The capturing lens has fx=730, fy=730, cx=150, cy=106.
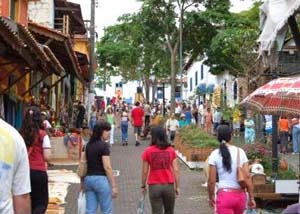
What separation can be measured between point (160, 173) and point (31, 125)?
1.83m

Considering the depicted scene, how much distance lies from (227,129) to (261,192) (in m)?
4.40

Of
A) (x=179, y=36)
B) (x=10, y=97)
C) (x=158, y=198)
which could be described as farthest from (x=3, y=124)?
(x=179, y=36)

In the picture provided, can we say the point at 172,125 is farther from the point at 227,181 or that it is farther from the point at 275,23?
the point at 275,23

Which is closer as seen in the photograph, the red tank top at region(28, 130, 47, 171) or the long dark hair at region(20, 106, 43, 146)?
the long dark hair at region(20, 106, 43, 146)

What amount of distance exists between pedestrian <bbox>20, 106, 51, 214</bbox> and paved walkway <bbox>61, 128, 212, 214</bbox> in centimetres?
341

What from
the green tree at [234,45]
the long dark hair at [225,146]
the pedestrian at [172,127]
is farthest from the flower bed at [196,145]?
the long dark hair at [225,146]

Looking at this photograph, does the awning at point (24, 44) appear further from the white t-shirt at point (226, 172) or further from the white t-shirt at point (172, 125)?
the white t-shirt at point (172, 125)

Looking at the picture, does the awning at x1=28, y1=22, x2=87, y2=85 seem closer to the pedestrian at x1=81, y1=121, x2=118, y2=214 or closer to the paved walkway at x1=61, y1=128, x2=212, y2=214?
the paved walkway at x1=61, y1=128, x2=212, y2=214

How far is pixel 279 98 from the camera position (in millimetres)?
7984

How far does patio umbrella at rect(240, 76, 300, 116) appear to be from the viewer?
25.1 ft

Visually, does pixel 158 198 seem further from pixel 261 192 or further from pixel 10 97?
pixel 10 97

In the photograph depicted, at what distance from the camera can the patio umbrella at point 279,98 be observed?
25.1 ft

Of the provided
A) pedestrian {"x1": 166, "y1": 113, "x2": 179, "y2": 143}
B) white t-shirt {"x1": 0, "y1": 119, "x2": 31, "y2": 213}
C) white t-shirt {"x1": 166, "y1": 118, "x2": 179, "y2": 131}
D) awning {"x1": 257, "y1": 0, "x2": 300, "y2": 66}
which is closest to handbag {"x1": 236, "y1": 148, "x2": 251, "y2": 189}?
awning {"x1": 257, "y1": 0, "x2": 300, "y2": 66}

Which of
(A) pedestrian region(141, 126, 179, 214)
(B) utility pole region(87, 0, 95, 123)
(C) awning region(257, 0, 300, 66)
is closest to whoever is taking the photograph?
(C) awning region(257, 0, 300, 66)
